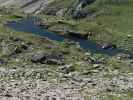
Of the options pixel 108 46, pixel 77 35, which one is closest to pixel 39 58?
pixel 108 46

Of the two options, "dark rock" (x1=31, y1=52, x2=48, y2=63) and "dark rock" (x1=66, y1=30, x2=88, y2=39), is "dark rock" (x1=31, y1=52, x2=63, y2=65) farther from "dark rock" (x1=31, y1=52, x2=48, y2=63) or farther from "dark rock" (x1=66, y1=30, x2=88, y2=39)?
"dark rock" (x1=66, y1=30, x2=88, y2=39)

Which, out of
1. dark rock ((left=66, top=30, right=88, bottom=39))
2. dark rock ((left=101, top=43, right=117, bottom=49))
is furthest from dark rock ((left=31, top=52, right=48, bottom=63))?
dark rock ((left=66, top=30, right=88, bottom=39))

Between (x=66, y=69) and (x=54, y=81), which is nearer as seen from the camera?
(x=54, y=81)

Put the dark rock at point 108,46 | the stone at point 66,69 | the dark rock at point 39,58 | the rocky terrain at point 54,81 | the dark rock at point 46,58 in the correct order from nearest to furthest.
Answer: the rocky terrain at point 54,81, the stone at point 66,69, the dark rock at point 46,58, the dark rock at point 39,58, the dark rock at point 108,46

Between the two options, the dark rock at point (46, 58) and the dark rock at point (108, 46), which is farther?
the dark rock at point (108, 46)

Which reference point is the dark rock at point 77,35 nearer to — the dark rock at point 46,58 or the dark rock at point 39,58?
the dark rock at point 46,58

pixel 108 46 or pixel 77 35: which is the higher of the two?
pixel 108 46

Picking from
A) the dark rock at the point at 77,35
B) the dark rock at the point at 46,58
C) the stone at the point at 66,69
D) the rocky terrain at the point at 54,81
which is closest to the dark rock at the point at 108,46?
the dark rock at the point at 77,35

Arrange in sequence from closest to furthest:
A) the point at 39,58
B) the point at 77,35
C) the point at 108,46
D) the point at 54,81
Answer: the point at 54,81, the point at 39,58, the point at 108,46, the point at 77,35

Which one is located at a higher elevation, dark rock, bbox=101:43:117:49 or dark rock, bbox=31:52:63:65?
dark rock, bbox=31:52:63:65

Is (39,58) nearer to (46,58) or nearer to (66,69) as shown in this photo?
(46,58)

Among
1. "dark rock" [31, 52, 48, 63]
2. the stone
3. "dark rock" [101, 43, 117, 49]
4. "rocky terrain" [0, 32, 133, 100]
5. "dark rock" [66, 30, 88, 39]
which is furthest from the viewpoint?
"dark rock" [66, 30, 88, 39]

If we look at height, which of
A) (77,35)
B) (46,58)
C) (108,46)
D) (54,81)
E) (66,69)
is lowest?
(77,35)
